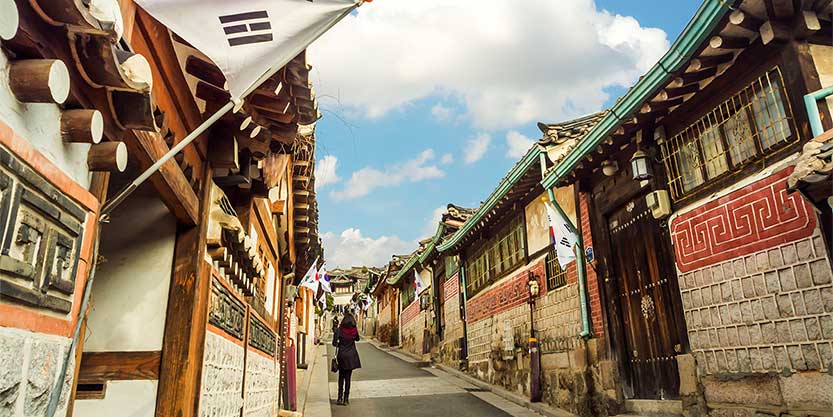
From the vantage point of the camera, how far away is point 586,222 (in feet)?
32.0

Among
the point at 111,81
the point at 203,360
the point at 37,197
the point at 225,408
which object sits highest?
the point at 111,81

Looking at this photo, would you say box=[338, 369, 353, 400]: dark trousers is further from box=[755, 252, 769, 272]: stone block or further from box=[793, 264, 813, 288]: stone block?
box=[793, 264, 813, 288]: stone block

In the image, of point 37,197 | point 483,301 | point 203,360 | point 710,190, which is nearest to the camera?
point 37,197

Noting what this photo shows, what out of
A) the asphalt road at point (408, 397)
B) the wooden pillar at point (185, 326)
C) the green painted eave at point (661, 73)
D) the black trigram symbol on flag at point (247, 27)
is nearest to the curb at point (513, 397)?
the asphalt road at point (408, 397)

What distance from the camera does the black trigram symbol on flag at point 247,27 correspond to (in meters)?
2.90

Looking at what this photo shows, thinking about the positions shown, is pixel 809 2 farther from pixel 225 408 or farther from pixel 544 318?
pixel 544 318

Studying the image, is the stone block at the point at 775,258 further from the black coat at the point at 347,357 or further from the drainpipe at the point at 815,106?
the black coat at the point at 347,357

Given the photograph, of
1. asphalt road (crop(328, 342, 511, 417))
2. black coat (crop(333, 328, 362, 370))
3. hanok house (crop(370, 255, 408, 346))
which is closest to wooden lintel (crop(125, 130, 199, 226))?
asphalt road (crop(328, 342, 511, 417))

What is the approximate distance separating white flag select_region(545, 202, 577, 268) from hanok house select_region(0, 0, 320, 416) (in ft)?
16.0

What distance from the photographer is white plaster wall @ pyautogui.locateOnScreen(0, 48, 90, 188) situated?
1.83 meters

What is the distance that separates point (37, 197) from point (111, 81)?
0.57 meters

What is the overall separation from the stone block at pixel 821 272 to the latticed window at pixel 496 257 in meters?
7.54

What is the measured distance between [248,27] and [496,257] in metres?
12.6

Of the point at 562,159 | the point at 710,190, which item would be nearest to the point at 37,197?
the point at 710,190
